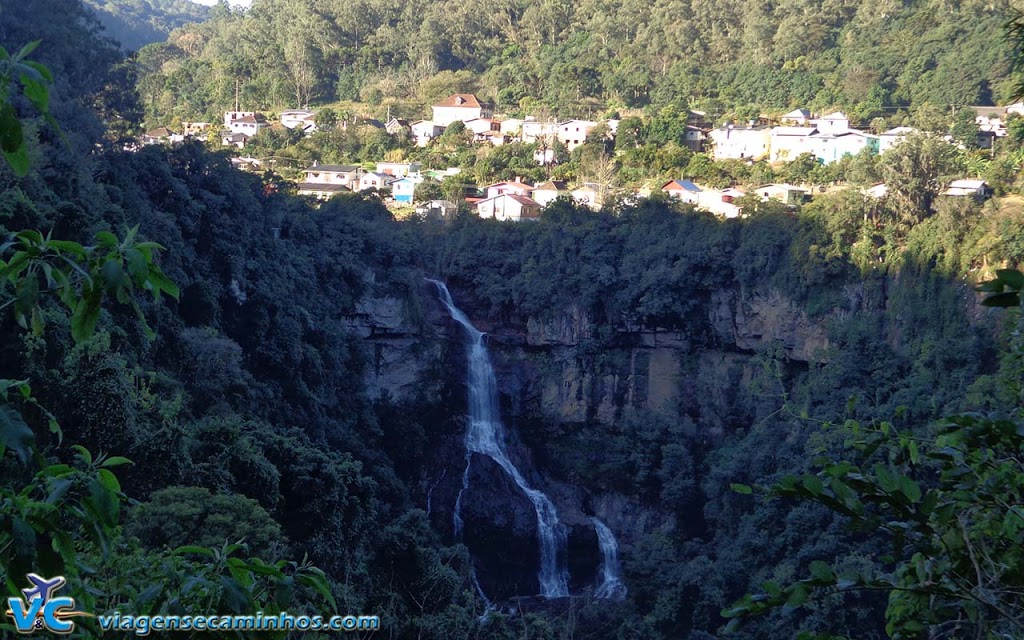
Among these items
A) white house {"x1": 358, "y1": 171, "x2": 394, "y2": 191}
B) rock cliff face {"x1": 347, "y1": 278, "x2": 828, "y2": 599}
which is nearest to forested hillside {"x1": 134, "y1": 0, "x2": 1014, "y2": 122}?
white house {"x1": 358, "y1": 171, "x2": 394, "y2": 191}

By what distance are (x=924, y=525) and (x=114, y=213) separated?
12702 mm

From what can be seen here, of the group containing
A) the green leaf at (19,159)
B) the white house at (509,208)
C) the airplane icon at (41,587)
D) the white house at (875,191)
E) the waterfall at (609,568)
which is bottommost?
the waterfall at (609,568)

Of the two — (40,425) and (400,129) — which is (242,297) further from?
(400,129)

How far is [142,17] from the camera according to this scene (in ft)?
188

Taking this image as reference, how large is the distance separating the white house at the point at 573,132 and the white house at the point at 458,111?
365 cm

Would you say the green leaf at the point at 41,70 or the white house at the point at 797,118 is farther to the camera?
the white house at the point at 797,118

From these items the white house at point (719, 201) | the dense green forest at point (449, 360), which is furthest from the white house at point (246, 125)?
the white house at point (719, 201)

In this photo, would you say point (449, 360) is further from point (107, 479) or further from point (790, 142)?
point (107, 479)

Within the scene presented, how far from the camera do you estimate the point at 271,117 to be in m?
31.8

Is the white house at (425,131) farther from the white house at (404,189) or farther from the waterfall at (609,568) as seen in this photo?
the waterfall at (609,568)

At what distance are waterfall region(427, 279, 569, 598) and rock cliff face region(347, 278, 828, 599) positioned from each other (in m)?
0.16

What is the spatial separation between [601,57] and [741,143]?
353 inches

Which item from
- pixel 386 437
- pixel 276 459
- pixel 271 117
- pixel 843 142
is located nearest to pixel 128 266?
pixel 276 459

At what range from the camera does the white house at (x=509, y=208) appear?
23.6m
